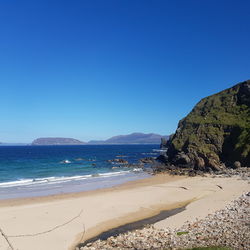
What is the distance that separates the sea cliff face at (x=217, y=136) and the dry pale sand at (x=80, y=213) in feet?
85.7

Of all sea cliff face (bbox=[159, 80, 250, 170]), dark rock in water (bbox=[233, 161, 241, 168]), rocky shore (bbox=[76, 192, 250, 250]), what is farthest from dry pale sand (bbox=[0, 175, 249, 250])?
sea cliff face (bbox=[159, 80, 250, 170])

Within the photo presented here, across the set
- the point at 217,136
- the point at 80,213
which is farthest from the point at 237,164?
the point at 80,213

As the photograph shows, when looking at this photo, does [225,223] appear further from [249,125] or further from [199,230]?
[249,125]

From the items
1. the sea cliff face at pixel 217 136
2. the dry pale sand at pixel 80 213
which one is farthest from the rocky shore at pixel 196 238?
the sea cliff face at pixel 217 136

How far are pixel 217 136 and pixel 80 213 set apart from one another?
5273cm

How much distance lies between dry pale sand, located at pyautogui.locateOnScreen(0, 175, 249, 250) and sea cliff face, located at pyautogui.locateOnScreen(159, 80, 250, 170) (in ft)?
85.7

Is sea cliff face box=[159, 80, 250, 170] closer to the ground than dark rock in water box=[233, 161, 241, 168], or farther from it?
farther from it

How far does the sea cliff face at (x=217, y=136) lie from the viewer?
5541cm

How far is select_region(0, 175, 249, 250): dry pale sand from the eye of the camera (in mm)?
15344

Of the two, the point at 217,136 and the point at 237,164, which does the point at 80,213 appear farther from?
the point at 217,136

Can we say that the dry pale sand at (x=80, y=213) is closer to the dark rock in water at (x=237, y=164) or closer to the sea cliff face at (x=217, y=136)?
the dark rock in water at (x=237, y=164)

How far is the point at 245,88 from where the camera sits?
79438 mm

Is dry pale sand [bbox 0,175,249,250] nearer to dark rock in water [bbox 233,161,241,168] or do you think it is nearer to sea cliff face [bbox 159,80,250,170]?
dark rock in water [bbox 233,161,241,168]

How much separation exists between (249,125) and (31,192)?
5572 centimetres
